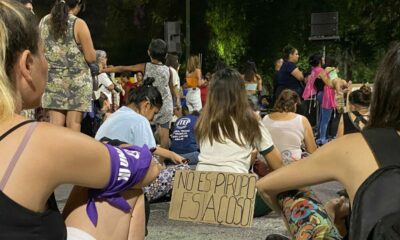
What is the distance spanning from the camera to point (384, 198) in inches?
80.0

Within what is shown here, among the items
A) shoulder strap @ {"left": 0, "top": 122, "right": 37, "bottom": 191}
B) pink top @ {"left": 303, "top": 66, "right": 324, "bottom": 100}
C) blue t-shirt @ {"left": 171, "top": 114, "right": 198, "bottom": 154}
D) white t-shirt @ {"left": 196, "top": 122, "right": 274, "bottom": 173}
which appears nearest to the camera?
shoulder strap @ {"left": 0, "top": 122, "right": 37, "bottom": 191}

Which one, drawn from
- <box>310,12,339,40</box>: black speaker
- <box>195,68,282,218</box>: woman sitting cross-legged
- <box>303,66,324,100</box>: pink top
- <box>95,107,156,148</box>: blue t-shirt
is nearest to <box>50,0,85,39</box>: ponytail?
<box>95,107,156,148</box>: blue t-shirt

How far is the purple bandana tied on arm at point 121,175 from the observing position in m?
2.12

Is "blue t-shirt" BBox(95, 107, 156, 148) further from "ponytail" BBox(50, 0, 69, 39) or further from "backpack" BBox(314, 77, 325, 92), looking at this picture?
"backpack" BBox(314, 77, 325, 92)

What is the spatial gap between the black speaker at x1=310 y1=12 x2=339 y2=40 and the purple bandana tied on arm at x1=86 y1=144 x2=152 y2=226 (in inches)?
837

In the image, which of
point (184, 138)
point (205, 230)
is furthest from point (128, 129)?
point (184, 138)

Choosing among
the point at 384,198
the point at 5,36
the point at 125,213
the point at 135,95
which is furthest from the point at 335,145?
the point at 135,95

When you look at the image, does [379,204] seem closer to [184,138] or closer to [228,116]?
[228,116]

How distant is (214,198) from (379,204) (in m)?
3.20

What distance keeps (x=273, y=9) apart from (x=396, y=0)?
5582 mm

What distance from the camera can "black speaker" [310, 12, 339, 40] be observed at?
906 inches

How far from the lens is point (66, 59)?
5.98m

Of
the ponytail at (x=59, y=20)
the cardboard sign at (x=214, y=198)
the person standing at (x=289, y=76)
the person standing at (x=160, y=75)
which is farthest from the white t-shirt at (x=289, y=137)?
the person standing at (x=289, y=76)

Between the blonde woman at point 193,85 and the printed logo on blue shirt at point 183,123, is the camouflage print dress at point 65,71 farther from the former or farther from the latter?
the blonde woman at point 193,85
